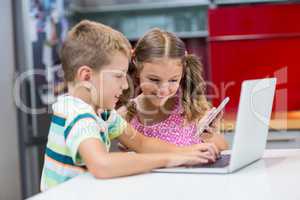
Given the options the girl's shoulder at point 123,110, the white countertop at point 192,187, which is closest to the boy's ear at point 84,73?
the white countertop at point 192,187

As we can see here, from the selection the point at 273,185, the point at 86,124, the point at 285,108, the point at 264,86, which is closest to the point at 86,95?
the point at 86,124

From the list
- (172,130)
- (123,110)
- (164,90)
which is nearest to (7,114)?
(123,110)

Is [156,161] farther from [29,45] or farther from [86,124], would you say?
[29,45]

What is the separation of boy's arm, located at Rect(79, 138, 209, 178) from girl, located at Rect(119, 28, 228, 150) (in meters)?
0.51

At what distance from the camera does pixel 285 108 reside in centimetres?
260

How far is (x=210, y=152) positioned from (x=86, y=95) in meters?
0.34

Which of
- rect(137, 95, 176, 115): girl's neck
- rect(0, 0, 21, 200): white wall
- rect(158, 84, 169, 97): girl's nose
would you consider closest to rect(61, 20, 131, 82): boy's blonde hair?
rect(158, 84, 169, 97): girl's nose

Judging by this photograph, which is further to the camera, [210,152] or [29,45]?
[29,45]

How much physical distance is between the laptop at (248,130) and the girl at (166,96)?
389 mm

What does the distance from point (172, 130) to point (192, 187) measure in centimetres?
82

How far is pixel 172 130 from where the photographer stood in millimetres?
1734

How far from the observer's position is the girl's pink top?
1728mm

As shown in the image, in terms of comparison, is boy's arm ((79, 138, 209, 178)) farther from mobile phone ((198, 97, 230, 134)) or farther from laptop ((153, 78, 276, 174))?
mobile phone ((198, 97, 230, 134))

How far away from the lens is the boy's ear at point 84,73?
126cm
